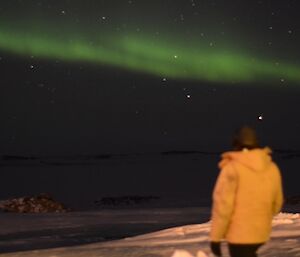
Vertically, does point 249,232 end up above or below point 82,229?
above

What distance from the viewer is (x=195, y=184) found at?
55062 mm

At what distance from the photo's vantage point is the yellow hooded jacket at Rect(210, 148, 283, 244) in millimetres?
4148

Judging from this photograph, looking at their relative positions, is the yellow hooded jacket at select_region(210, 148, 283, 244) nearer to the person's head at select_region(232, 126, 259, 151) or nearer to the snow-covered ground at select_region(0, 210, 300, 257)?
the person's head at select_region(232, 126, 259, 151)

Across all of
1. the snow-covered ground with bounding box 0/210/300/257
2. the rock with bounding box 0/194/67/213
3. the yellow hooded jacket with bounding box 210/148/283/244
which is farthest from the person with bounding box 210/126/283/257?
the rock with bounding box 0/194/67/213

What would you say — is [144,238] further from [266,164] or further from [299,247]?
[266,164]

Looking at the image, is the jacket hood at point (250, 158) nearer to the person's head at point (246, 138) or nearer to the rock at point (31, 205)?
the person's head at point (246, 138)

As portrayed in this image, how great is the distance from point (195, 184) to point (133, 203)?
2016 cm

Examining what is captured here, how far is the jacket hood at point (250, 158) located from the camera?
418cm

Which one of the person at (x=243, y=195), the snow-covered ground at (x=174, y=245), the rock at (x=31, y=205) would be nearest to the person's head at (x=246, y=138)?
the person at (x=243, y=195)

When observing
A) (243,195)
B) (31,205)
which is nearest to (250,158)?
(243,195)

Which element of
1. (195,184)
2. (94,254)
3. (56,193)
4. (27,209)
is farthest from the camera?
(195,184)

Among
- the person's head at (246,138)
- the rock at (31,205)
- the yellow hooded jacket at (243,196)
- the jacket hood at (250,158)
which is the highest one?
the person's head at (246,138)

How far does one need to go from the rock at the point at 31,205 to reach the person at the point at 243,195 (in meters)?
19.1

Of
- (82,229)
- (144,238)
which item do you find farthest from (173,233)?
(82,229)
